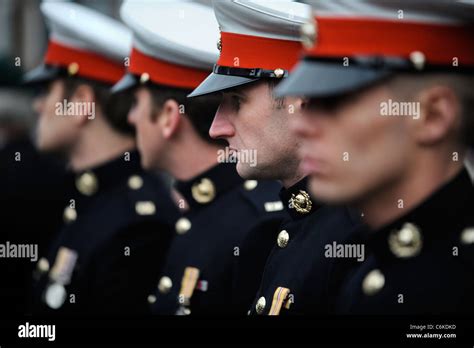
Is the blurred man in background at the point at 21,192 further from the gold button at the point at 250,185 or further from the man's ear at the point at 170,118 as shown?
the gold button at the point at 250,185

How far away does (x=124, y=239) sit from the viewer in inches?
209

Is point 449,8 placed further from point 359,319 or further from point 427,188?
point 359,319

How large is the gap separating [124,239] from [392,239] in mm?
2612

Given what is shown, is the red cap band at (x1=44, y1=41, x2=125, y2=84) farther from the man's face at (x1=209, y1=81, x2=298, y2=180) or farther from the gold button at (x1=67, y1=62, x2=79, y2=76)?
the man's face at (x1=209, y1=81, x2=298, y2=180)

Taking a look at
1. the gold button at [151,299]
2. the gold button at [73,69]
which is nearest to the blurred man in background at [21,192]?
the gold button at [73,69]

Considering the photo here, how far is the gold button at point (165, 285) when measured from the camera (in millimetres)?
4609

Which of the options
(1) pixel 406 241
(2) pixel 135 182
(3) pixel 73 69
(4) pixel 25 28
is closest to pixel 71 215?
(2) pixel 135 182

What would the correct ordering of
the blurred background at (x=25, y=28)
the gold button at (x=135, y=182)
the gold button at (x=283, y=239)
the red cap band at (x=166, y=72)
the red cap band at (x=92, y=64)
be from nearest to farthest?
the gold button at (x=283, y=239), the red cap band at (x=166, y=72), the gold button at (x=135, y=182), the red cap band at (x=92, y=64), the blurred background at (x=25, y=28)

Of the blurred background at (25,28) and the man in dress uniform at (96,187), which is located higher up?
the blurred background at (25,28)

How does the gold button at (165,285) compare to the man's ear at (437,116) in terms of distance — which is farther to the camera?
the gold button at (165,285)

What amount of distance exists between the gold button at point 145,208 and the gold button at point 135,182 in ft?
0.65

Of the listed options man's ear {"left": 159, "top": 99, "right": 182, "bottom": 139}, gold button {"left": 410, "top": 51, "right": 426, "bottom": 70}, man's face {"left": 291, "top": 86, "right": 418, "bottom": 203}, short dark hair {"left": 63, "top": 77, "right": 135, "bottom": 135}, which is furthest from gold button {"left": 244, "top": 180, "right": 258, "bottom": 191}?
gold button {"left": 410, "top": 51, "right": 426, "bottom": 70}

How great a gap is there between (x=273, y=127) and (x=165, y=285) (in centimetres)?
122

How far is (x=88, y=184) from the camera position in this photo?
5.78 metres
